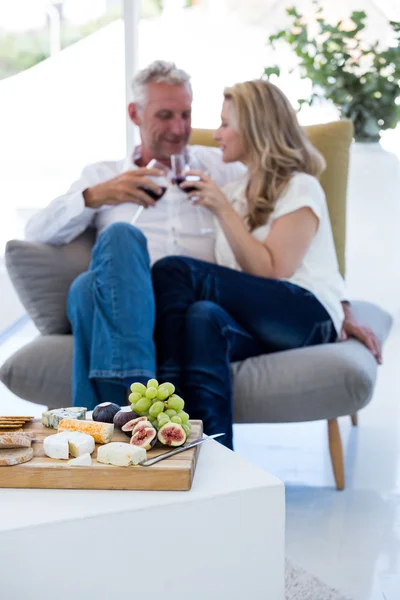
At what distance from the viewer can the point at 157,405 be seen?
1.45 metres

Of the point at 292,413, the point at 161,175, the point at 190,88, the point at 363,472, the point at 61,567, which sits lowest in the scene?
the point at 363,472

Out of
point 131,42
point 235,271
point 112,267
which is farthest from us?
point 131,42

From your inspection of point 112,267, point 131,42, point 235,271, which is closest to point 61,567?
point 112,267

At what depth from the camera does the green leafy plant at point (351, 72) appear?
3861mm

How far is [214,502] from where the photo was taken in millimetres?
1255

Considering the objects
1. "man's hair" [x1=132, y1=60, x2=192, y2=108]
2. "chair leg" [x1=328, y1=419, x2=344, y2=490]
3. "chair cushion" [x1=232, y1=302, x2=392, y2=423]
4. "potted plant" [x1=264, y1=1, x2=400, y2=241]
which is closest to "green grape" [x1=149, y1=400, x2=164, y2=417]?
"chair cushion" [x1=232, y1=302, x2=392, y2=423]

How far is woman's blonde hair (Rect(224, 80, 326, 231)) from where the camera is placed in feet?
8.42

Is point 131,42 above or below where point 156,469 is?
above

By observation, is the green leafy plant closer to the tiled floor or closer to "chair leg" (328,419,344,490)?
the tiled floor

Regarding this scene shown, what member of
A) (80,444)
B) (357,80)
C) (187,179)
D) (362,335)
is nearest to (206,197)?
(187,179)

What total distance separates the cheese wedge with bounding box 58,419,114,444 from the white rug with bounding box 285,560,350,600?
2.15ft

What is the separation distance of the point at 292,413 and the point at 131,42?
2.80 metres

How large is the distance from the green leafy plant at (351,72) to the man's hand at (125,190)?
154 cm

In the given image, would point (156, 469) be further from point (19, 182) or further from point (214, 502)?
point (19, 182)
